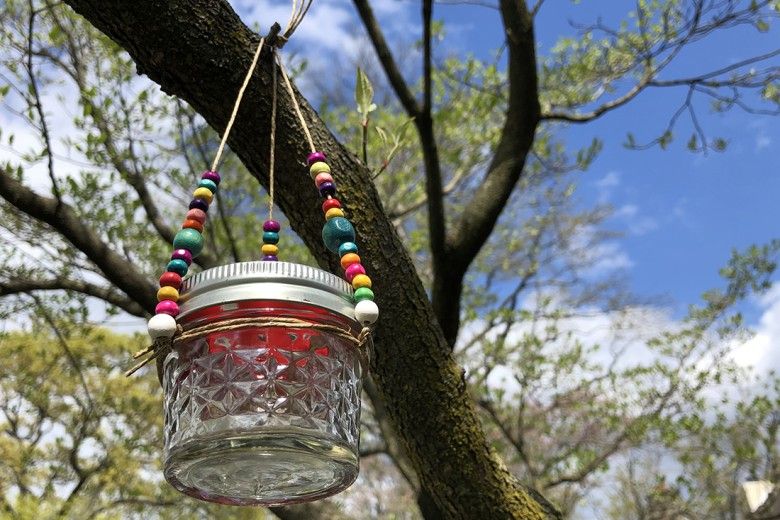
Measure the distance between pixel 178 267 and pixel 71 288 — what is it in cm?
205

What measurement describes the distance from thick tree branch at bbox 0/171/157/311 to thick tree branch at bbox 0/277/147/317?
0.32 meters

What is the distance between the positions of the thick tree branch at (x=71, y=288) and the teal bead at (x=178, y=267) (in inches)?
74.6

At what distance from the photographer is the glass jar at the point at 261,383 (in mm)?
731

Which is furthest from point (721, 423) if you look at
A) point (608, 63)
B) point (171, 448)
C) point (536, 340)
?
point (171, 448)

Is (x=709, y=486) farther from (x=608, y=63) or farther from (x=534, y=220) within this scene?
(x=608, y=63)

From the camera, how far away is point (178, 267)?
2.64ft

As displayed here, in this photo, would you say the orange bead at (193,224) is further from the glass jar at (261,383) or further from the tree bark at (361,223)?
the tree bark at (361,223)

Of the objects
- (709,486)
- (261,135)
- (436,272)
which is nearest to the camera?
(261,135)

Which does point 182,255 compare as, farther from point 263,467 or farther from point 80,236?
point 80,236

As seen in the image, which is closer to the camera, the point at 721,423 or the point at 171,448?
the point at 171,448

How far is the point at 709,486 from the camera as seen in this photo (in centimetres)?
525

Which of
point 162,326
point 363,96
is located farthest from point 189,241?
point 363,96

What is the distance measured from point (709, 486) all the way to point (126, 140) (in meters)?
4.44

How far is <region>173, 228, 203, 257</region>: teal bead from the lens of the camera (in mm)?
826
